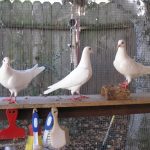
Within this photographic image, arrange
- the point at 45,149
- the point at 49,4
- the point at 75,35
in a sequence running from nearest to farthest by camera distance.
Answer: the point at 45,149
the point at 75,35
the point at 49,4

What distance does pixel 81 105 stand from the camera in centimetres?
97

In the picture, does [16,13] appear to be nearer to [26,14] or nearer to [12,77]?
[26,14]

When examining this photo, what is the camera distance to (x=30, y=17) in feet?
5.00

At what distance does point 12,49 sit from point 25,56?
6cm

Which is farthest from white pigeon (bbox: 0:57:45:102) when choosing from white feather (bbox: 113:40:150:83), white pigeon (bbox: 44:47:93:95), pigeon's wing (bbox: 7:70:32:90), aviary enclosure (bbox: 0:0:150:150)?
aviary enclosure (bbox: 0:0:150:150)

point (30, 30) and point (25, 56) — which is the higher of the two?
point (30, 30)

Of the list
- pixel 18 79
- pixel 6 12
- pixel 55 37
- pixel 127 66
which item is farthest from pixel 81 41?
pixel 18 79

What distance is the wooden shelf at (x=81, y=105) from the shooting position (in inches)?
37.2

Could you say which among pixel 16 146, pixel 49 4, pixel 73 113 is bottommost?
pixel 16 146

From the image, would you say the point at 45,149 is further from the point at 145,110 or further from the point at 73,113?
the point at 145,110

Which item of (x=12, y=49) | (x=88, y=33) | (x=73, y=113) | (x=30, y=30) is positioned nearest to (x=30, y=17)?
(x=30, y=30)

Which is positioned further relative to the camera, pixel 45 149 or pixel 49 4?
pixel 49 4

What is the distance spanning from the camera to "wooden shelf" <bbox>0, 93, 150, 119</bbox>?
0.95m

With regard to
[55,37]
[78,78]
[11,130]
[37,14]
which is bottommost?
[11,130]
